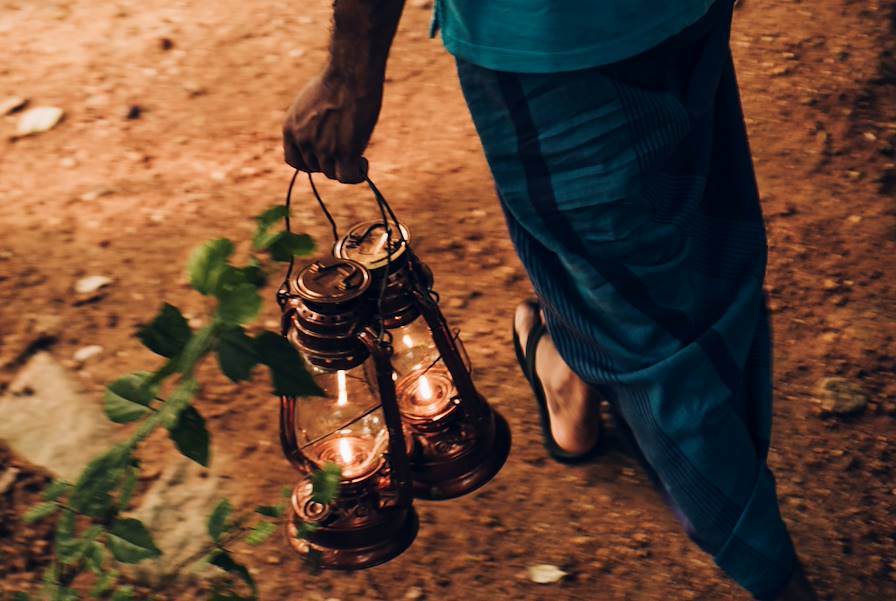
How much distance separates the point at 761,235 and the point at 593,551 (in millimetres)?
758

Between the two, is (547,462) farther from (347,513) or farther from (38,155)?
(38,155)

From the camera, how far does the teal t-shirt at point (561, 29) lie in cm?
169

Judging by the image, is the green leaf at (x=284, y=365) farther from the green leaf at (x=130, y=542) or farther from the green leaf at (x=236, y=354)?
the green leaf at (x=130, y=542)

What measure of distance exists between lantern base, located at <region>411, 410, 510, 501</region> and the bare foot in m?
0.37

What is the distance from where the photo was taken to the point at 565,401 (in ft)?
8.16

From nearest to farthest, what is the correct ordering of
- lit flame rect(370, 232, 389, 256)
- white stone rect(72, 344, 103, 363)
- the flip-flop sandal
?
1. lit flame rect(370, 232, 389, 256)
2. the flip-flop sandal
3. white stone rect(72, 344, 103, 363)

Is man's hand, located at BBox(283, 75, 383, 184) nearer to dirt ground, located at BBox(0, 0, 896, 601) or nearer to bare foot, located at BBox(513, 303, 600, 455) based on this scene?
bare foot, located at BBox(513, 303, 600, 455)

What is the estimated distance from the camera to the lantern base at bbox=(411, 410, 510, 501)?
2.11 meters

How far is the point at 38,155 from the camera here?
12.0 feet

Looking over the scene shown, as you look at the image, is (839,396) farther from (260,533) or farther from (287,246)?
(287,246)

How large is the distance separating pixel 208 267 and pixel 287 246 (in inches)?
5.8

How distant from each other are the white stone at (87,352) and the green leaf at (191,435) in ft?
4.74

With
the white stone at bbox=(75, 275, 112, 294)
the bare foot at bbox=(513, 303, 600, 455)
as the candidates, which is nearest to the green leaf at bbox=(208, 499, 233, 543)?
the bare foot at bbox=(513, 303, 600, 455)

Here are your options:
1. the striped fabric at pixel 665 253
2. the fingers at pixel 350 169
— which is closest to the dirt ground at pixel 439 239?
the striped fabric at pixel 665 253
